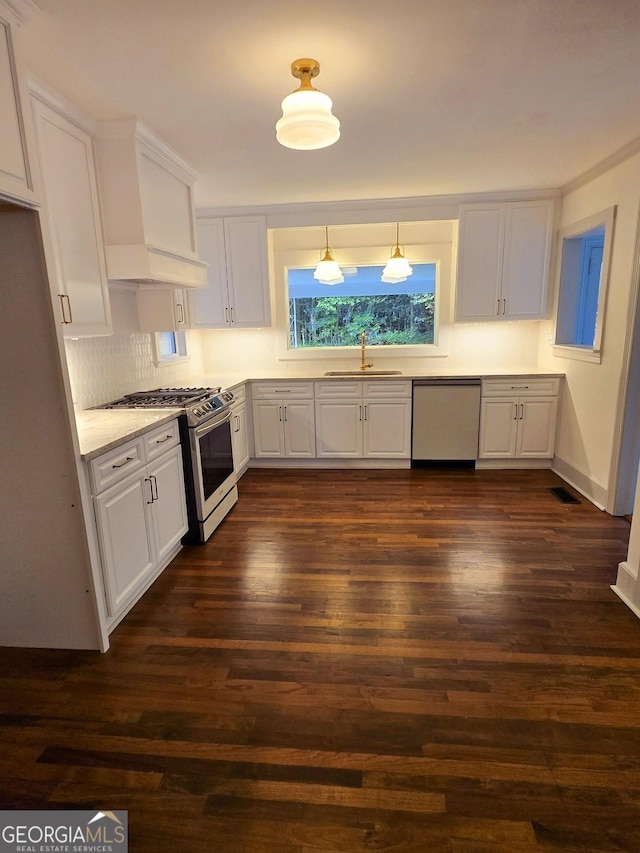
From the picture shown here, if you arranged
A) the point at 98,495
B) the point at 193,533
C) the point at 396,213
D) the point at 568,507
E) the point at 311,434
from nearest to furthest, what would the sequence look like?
the point at 98,495 < the point at 193,533 < the point at 568,507 < the point at 396,213 < the point at 311,434

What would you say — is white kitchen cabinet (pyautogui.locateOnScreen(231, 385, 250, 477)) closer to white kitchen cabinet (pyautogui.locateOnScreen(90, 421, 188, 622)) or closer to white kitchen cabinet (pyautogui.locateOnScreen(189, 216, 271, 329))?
white kitchen cabinet (pyautogui.locateOnScreen(189, 216, 271, 329))

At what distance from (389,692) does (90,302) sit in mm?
2502

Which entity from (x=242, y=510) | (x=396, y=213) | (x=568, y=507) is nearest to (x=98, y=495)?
(x=242, y=510)

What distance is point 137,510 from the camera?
2410 millimetres

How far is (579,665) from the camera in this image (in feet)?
6.35

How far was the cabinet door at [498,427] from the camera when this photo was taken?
435 cm

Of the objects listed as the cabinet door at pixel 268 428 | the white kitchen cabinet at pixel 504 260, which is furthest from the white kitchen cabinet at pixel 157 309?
the white kitchen cabinet at pixel 504 260

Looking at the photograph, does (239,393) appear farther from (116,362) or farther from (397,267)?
(397,267)

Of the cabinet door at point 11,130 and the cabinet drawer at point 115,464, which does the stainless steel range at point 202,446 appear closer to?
the cabinet drawer at point 115,464

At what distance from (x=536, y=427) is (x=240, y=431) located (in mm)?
2867

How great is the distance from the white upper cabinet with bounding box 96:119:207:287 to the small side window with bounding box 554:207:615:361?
3347 millimetres

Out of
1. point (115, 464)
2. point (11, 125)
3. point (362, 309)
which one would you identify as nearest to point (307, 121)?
point (11, 125)

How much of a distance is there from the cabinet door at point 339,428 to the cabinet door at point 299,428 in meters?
0.07

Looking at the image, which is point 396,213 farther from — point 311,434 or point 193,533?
point 193,533
